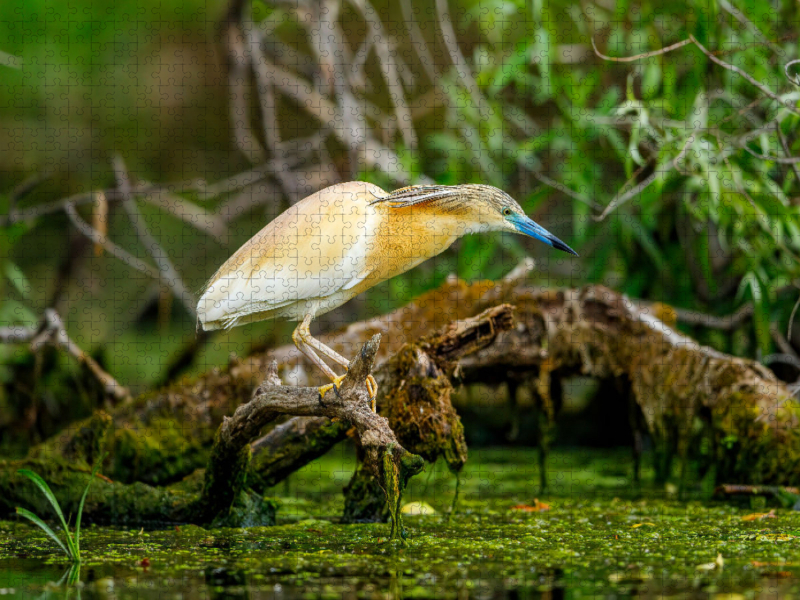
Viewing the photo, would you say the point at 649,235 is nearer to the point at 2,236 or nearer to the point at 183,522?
the point at 183,522

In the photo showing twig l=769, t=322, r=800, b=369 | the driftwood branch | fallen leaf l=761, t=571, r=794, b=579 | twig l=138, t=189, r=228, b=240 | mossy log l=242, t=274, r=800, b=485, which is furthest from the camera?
twig l=138, t=189, r=228, b=240

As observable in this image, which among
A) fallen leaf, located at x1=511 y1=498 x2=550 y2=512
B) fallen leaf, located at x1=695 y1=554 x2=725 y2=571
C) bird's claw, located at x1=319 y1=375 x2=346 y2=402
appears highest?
bird's claw, located at x1=319 y1=375 x2=346 y2=402

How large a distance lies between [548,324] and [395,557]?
231 cm

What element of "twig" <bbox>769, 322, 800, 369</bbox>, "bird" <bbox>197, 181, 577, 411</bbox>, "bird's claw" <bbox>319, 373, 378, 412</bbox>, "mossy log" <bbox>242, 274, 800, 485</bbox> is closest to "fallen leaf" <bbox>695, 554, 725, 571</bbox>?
"bird's claw" <bbox>319, 373, 378, 412</bbox>

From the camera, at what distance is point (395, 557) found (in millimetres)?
3154

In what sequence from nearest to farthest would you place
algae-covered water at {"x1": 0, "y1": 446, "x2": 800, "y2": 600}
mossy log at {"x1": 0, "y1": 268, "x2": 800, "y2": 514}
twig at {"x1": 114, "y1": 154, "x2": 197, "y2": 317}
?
algae-covered water at {"x1": 0, "y1": 446, "x2": 800, "y2": 600} → mossy log at {"x1": 0, "y1": 268, "x2": 800, "y2": 514} → twig at {"x1": 114, "y1": 154, "x2": 197, "y2": 317}

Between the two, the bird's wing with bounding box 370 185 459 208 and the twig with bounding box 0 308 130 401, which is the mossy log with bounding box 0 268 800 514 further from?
the bird's wing with bounding box 370 185 459 208

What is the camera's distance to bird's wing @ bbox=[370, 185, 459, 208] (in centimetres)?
364

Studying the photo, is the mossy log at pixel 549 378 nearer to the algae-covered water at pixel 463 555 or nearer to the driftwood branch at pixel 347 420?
the algae-covered water at pixel 463 555

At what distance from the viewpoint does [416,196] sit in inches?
144

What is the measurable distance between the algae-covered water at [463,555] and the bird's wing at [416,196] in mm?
1352

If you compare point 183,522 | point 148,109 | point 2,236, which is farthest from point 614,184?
point 148,109

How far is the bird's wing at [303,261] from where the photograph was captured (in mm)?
3576

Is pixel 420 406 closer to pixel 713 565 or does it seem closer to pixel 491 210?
pixel 491 210
